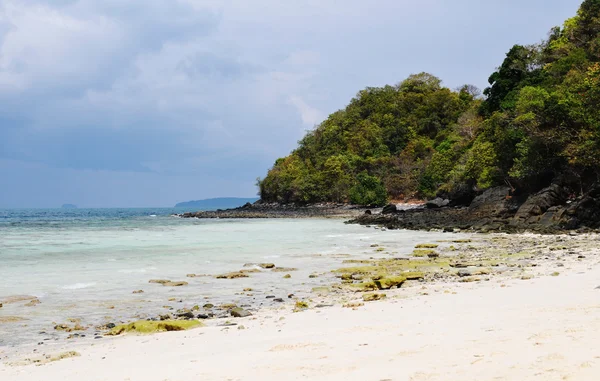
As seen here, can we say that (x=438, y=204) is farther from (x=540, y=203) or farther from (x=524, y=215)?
(x=524, y=215)

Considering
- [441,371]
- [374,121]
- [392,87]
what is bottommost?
[441,371]

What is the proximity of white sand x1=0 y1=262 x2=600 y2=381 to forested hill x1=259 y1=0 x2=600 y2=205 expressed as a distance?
2313cm

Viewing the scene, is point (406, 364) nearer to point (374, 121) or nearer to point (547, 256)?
point (547, 256)

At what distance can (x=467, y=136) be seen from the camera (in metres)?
65.5

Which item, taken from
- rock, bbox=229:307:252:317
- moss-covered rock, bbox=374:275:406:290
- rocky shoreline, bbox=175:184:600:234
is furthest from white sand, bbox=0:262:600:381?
rocky shoreline, bbox=175:184:600:234

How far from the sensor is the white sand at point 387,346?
15.0ft

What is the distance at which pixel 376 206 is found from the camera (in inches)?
3086

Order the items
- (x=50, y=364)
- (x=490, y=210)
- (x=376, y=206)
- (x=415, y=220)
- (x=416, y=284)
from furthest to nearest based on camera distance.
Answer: (x=376, y=206), (x=415, y=220), (x=490, y=210), (x=416, y=284), (x=50, y=364)

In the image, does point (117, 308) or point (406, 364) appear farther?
point (117, 308)

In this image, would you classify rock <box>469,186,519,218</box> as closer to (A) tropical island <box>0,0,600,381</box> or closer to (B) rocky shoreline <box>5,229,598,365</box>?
(A) tropical island <box>0,0,600,381</box>

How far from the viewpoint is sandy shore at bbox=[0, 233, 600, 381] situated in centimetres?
460

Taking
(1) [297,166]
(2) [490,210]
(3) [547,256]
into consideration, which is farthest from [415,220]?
(1) [297,166]

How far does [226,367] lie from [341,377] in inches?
57.2

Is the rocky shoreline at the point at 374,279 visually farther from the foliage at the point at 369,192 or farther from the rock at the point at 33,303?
the foliage at the point at 369,192
